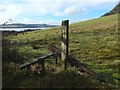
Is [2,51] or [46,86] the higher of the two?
[2,51]

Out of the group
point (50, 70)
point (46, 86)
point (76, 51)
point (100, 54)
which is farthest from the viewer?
point (76, 51)

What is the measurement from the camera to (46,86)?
1201 centimetres

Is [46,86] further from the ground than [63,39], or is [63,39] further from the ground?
[63,39]

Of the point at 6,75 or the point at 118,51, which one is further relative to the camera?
the point at 118,51

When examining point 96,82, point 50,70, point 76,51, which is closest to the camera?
point 96,82

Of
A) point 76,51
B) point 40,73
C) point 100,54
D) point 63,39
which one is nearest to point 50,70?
point 40,73

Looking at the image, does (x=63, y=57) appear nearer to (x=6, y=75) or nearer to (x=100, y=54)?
(x=6, y=75)

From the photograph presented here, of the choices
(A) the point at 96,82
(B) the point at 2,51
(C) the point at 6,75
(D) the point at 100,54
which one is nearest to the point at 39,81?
(C) the point at 6,75

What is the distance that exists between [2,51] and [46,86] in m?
3.70

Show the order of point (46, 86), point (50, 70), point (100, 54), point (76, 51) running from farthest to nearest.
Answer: point (76, 51)
point (100, 54)
point (50, 70)
point (46, 86)

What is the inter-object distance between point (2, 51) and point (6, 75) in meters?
2.36

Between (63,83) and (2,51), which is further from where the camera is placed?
(2,51)

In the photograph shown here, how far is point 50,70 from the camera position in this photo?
14.0 metres

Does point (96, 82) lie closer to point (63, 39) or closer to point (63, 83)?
point (63, 83)
